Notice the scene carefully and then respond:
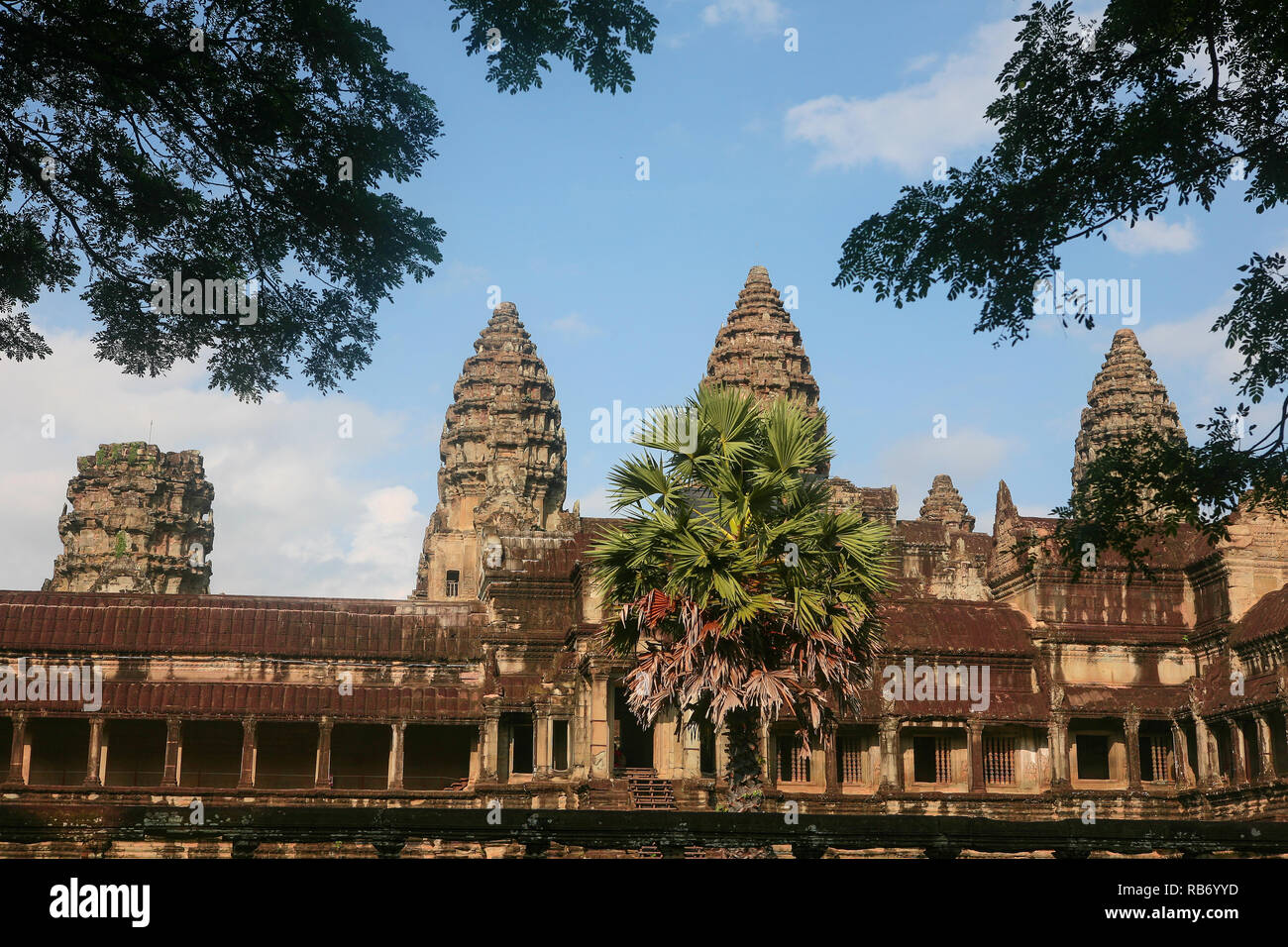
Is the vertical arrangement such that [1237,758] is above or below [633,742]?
below

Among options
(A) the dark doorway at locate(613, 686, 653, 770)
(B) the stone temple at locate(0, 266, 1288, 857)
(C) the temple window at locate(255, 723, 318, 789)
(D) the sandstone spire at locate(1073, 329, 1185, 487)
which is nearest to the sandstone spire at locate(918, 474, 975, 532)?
(D) the sandstone spire at locate(1073, 329, 1185, 487)

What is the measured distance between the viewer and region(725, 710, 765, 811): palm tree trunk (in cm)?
2045

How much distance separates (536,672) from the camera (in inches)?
1449

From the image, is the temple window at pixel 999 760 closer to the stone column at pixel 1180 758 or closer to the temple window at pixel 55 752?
the stone column at pixel 1180 758

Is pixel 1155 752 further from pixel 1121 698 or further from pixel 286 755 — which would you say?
pixel 286 755

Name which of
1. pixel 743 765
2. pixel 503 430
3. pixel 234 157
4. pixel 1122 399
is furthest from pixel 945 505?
pixel 234 157

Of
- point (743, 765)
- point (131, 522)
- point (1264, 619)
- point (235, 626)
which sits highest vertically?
point (131, 522)

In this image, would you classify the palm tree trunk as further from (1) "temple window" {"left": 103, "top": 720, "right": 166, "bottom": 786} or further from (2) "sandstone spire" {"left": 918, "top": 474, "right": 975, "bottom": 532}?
(2) "sandstone spire" {"left": 918, "top": 474, "right": 975, "bottom": 532}

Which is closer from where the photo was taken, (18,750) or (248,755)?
(18,750)

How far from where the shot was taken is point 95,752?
3419 centimetres

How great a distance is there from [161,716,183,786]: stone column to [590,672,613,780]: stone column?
1090cm

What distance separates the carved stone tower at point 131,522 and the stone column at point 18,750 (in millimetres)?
26023

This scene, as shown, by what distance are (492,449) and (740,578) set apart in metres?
46.8
